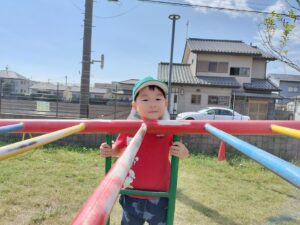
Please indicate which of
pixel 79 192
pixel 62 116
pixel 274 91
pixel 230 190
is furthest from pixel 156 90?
pixel 274 91

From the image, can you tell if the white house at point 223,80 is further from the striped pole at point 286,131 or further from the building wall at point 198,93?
the striped pole at point 286,131

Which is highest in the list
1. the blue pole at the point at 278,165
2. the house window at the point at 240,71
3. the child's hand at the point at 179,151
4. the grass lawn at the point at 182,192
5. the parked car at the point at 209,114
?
Answer: the house window at the point at 240,71

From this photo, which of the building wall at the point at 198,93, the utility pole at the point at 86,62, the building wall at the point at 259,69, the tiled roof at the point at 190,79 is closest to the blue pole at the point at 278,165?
the utility pole at the point at 86,62

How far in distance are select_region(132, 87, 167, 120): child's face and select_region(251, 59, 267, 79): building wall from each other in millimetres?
23200

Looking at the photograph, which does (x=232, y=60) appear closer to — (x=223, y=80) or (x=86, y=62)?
(x=223, y=80)

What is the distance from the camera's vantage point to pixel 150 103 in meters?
1.63

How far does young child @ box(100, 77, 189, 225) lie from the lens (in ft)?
5.16

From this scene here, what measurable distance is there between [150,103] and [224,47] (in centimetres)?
2253

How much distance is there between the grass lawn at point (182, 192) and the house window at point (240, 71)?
17961 mm

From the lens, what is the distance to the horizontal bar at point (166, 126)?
1548 millimetres

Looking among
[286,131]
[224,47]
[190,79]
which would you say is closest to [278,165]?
[286,131]

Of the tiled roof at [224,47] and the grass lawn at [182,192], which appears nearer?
the grass lawn at [182,192]

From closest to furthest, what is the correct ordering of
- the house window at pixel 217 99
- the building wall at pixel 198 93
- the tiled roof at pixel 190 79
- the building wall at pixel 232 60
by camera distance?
1. the tiled roof at pixel 190 79
2. the building wall at pixel 198 93
3. the house window at pixel 217 99
4. the building wall at pixel 232 60

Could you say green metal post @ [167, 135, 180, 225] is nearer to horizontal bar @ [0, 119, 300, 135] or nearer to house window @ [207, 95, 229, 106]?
horizontal bar @ [0, 119, 300, 135]
